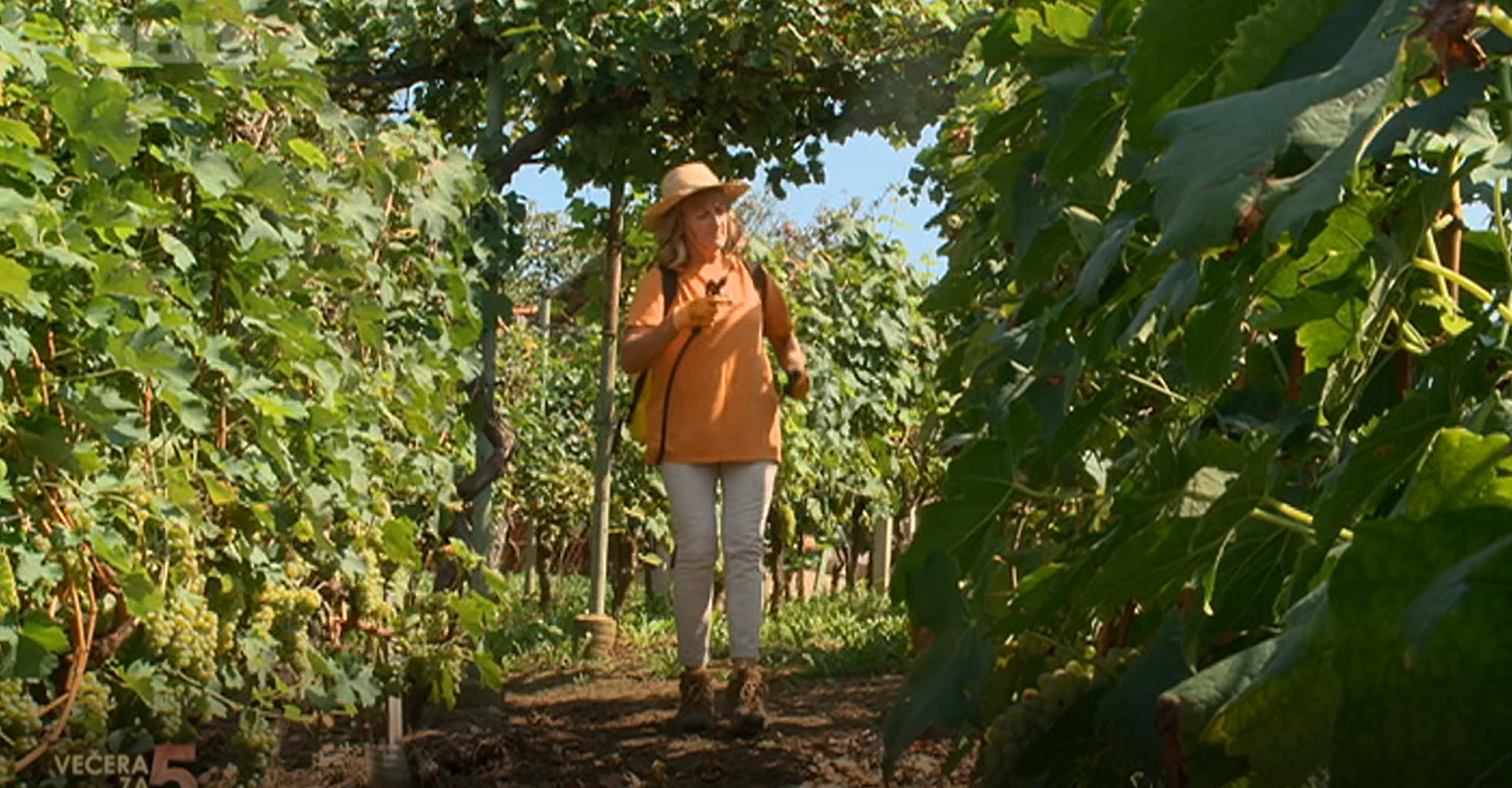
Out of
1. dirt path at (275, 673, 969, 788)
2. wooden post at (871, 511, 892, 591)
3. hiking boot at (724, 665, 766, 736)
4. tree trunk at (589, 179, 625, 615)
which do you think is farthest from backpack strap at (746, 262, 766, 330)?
wooden post at (871, 511, 892, 591)

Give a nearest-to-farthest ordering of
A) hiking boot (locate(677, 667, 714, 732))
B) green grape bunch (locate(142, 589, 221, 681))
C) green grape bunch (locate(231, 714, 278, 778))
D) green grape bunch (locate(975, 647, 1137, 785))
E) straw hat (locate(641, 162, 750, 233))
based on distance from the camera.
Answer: green grape bunch (locate(975, 647, 1137, 785)) → green grape bunch (locate(142, 589, 221, 681)) → green grape bunch (locate(231, 714, 278, 778)) → hiking boot (locate(677, 667, 714, 732)) → straw hat (locate(641, 162, 750, 233))

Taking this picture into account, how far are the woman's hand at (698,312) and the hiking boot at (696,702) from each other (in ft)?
3.27

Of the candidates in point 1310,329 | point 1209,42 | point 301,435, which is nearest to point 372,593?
point 301,435

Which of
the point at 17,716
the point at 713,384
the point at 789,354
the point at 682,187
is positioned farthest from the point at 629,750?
the point at 17,716

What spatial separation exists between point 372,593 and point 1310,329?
9.96 ft

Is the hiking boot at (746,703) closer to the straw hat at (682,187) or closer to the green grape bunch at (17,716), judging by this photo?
the straw hat at (682,187)

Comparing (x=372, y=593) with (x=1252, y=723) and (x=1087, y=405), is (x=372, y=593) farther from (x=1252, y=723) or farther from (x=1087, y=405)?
(x=1252, y=723)

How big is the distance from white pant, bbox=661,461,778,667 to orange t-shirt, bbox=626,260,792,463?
0.07 m

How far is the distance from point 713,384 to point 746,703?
92 centimetres

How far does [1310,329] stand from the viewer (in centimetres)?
142

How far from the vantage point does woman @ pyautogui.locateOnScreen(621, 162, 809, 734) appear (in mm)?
5148

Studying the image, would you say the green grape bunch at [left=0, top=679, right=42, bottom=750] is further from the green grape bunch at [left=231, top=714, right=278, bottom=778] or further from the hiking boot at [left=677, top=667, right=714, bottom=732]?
the hiking boot at [left=677, top=667, right=714, bottom=732]

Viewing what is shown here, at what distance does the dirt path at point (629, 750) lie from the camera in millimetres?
4211

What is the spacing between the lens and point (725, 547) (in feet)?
17.3
